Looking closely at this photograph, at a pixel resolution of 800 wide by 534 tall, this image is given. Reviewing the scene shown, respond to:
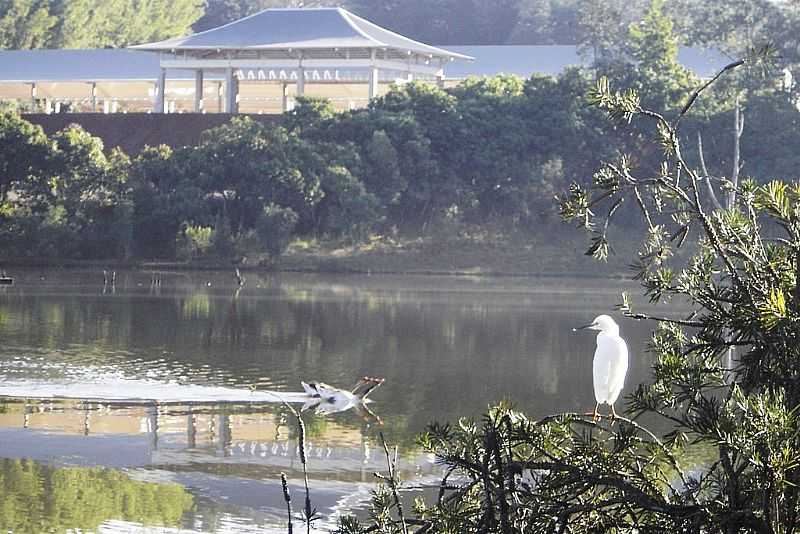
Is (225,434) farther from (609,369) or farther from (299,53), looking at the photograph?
(299,53)

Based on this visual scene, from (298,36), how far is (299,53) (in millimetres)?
819

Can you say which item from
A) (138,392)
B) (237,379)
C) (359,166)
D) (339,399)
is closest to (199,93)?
(359,166)

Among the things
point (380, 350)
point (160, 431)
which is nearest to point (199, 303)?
point (380, 350)

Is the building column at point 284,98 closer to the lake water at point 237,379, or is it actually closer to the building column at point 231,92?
the building column at point 231,92

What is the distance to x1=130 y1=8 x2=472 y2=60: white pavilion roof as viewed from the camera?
58219mm

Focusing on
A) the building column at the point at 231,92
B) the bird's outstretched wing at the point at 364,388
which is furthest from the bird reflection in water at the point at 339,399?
the building column at the point at 231,92

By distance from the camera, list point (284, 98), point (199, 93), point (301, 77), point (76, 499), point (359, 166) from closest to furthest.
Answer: point (76, 499) < point (359, 166) < point (301, 77) < point (199, 93) < point (284, 98)

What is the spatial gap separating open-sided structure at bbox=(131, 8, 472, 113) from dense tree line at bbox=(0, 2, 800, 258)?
14.9ft

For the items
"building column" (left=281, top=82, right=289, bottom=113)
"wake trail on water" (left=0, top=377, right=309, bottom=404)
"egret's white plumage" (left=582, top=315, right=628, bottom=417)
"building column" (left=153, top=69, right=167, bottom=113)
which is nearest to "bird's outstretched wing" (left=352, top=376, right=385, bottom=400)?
"wake trail on water" (left=0, top=377, right=309, bottom=404)

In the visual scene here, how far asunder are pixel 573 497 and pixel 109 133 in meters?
54.3

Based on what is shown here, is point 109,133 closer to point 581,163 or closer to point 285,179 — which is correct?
point 285,179

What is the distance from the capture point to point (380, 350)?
29891mm

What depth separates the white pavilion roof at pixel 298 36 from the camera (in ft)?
191

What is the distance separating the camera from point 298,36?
59.5 metres
